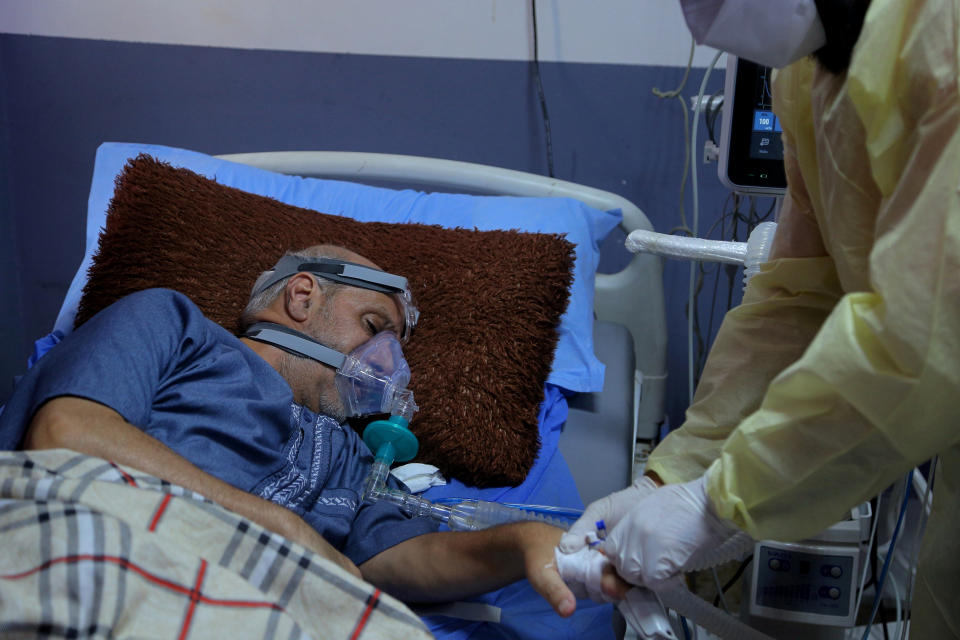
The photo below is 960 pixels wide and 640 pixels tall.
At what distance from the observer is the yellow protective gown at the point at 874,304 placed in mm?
699

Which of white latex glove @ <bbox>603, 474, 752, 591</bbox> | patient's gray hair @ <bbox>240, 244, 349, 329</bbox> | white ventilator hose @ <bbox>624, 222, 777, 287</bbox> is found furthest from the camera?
patient's gray hair @ <bbox>240, 244, 349, 329</bbox>

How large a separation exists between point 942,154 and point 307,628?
0.84 meters

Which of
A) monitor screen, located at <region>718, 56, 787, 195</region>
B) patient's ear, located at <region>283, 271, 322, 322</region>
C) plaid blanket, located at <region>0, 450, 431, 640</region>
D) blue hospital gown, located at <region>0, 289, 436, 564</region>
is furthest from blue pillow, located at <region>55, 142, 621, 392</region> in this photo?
plaid blanket, located at <region>0, 450, 431, 640</region>

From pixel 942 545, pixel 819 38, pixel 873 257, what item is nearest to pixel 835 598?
pixel 942 545

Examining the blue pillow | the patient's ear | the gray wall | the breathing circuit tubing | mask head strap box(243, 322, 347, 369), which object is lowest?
the breathing circuit tubing

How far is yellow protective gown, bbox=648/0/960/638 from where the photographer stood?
70 cm

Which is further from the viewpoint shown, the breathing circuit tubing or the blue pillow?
the blue pillow

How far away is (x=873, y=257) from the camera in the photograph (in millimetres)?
736

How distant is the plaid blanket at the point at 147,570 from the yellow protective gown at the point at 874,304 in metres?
0.48

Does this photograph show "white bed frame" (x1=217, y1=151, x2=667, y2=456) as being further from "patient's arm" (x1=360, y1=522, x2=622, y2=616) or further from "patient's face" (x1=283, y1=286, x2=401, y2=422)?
"patient's arm" (x1=360, y1=522, x2=622, y2=616)

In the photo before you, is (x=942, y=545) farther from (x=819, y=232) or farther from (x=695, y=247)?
(x=695, y=247)

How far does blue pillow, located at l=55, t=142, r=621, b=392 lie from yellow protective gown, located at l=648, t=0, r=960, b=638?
909 millimetres

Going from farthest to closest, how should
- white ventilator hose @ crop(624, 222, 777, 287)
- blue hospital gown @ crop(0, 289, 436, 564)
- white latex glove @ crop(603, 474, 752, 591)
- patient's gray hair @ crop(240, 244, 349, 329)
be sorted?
patient's gray hair @ crop(240, 244, 349, 329) < white ventilator hose @ crop(624, 222, 777, 287) < blue hospital gown @ crop(0, 289, 436, 564) < white latex glove @ crop(603, 474, 752, 591)

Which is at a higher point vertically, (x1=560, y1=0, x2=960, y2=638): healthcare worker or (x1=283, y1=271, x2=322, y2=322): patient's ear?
(x1=560, y1=0, x2=960, y2=638): healthcare worker
